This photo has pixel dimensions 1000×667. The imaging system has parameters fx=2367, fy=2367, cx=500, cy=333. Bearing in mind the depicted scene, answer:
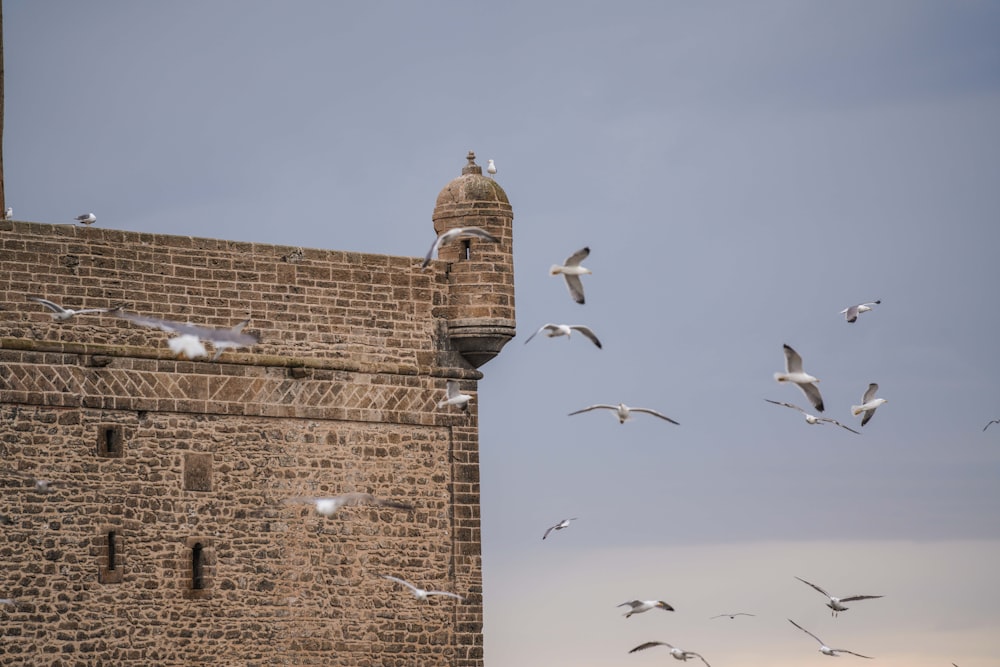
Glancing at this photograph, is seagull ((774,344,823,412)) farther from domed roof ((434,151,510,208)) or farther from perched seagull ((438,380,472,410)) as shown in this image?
domed roof ((434,151,510,208))

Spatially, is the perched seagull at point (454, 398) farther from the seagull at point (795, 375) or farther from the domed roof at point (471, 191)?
the seagull at point (795, 375)

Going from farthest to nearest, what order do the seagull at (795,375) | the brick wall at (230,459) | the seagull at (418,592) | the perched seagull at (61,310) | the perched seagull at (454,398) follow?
1. the perched seagull at (454,398)
2. the brick wall at (230,459)
3. the seagull at (418,592)
4. the perched seagull at (61,310)
5. the seagull at (795,375)

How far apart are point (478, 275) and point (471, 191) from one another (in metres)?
1.15

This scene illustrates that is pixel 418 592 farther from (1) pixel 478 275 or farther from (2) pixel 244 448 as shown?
(1) pixel 478 275

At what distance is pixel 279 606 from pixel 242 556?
0.79 meters

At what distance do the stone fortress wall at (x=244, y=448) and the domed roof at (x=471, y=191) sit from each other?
0.03 metres

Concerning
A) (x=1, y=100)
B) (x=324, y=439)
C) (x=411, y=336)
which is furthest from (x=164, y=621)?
(x=1, y=100)

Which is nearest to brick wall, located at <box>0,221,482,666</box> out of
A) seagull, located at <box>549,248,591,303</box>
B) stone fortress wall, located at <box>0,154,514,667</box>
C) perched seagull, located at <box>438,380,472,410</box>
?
stone fortress wall, located at <box>0,154,514,667</box>

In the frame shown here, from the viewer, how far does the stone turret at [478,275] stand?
102ft

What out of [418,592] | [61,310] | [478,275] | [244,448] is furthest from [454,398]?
[61,310]

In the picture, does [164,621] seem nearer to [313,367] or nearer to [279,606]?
[279,606]

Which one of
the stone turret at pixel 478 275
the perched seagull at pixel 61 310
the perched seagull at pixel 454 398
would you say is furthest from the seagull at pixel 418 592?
the perched seagull at pixel 61 310

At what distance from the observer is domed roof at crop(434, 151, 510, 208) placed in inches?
1236

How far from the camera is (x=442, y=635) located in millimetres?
30281
